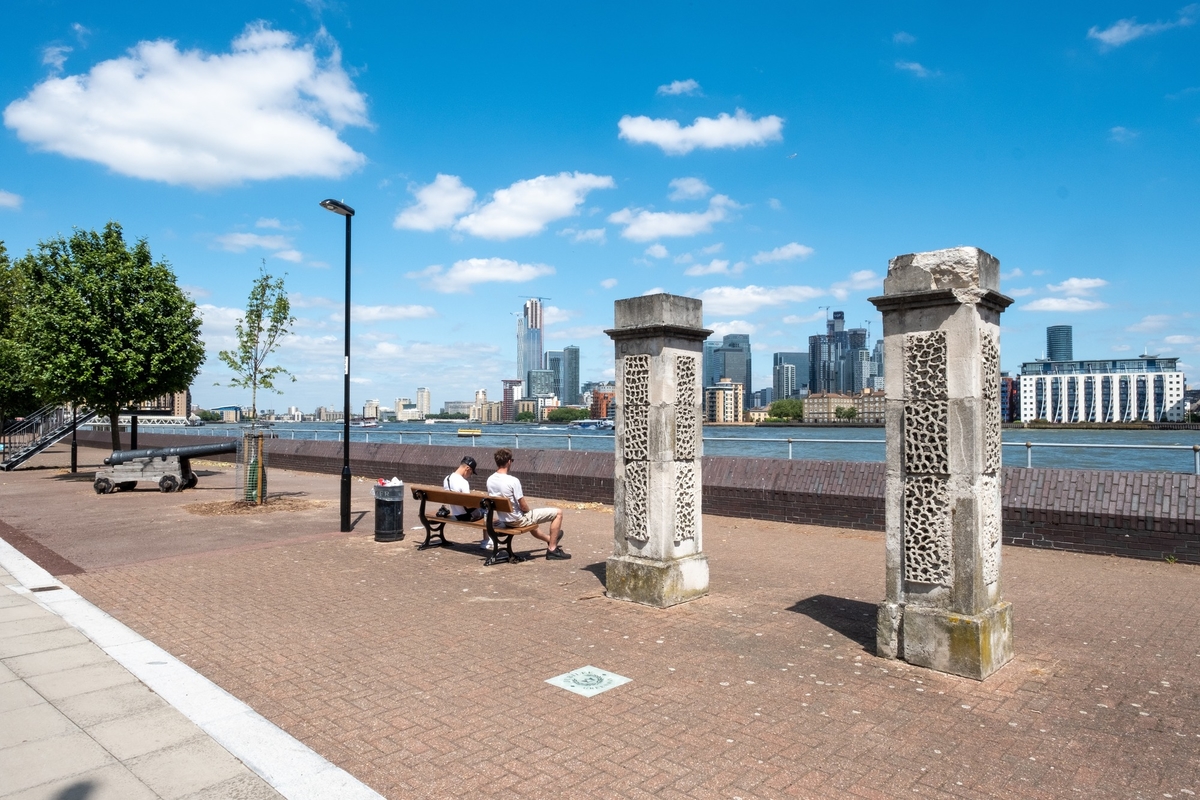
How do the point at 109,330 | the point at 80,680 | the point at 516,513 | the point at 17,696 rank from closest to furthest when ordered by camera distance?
1. the point at 17,696
2. the point at 80,680
3. the point at 516,513
4. the point at 109,330

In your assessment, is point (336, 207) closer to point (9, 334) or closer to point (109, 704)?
point (109, 704)

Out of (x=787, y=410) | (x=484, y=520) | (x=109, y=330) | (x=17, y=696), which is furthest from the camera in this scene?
(x=787, y=410)

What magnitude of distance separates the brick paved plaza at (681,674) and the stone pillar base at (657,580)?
13 cm

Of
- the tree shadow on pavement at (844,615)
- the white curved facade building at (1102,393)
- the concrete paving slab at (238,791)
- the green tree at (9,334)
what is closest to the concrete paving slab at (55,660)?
the concrete paving slab at (238,791)

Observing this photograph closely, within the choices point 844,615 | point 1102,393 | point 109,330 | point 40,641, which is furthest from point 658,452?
point 1102,393

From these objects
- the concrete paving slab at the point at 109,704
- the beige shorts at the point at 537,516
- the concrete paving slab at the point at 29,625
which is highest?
the beige shorts at the point at 537,516

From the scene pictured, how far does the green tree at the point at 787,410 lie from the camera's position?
119113 mm

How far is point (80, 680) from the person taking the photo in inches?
199

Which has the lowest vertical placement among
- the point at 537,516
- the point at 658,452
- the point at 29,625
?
the point at 29,625

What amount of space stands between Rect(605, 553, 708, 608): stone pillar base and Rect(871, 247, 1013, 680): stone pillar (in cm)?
201

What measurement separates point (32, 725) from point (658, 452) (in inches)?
192

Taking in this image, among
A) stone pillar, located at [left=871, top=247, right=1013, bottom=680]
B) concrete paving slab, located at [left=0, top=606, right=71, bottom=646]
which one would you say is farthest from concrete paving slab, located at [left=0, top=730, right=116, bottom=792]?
stone pillar, located at [left=871, top=247, right=1013, bottom=680]

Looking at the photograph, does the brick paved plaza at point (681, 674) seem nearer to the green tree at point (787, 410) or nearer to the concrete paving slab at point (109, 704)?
the concrete paving slab at point (109, 704)

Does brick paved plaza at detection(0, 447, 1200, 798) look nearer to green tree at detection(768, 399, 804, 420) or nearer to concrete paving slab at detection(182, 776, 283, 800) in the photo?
concrete paving slab at detection(182, 776, 283, 800)
